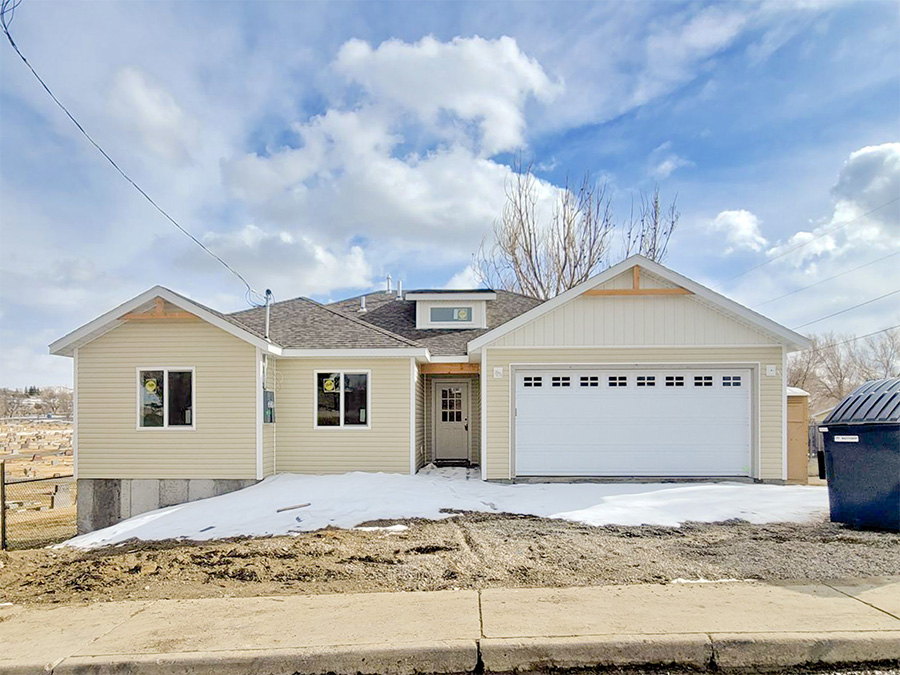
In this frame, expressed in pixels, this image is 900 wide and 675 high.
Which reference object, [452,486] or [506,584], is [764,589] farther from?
[452,486]

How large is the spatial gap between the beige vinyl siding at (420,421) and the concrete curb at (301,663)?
31.2 feet

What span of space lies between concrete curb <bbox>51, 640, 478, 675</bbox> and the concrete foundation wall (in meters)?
7.91

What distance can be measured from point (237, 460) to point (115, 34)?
24.9 feet

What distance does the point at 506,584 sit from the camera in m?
5.82

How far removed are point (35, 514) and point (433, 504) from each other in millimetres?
13068

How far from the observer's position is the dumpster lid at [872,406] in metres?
7.63

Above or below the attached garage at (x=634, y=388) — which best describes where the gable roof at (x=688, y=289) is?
above

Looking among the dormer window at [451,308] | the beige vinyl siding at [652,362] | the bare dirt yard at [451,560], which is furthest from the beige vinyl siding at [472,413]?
the bare dirt yard at [451,560]

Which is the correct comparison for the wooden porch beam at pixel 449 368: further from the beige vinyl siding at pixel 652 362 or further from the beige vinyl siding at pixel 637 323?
the beige vinyl siding at pixel 637 323

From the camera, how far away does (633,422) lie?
12312 mm

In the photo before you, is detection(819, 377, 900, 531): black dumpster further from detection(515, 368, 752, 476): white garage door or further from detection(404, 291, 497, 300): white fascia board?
detection(404, 291, 497, 300): white fascia board

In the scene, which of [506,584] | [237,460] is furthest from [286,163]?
[506,584]

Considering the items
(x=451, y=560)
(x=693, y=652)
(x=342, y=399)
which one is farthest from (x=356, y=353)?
(x=693, y=652)

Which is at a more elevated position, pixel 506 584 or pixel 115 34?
pixel 115 34
